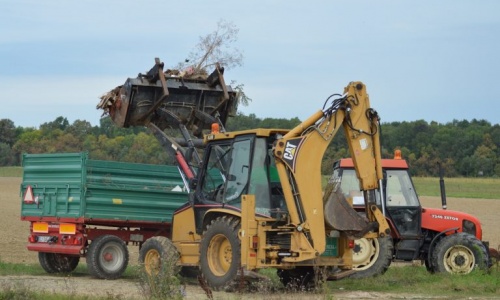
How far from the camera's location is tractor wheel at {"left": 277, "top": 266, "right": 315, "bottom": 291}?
15.5 metres

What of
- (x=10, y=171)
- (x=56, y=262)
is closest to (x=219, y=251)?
(x=56, y=262)

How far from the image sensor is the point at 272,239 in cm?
1438

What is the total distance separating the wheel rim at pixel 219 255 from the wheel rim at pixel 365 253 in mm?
3275

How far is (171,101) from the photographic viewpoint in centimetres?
1850

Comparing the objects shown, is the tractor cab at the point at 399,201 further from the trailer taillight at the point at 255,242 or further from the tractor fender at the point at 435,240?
the trailer taillight at the point at 255,242

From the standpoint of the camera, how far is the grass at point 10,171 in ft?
238

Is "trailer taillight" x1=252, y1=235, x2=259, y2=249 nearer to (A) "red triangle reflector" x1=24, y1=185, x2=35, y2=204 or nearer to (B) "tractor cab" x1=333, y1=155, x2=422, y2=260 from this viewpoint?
(B) "tractor cab" x1=333, y1=155, x2=422, y2=260

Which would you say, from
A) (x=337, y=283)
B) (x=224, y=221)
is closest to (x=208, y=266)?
(x=224, y=221)

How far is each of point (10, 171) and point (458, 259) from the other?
60.5 metres

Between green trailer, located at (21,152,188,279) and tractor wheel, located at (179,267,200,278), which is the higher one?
green trailer, located at (21,152,188,279)

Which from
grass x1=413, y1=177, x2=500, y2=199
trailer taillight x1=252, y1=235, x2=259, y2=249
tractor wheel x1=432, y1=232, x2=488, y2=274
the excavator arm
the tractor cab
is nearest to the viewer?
trailer taillight x1=252, y1=235, x2=259, y2=249

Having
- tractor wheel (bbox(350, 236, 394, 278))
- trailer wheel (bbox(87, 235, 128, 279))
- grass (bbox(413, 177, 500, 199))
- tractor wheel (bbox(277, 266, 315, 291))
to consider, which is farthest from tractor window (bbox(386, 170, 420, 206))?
grass (bbox(413, 177, 500, 199))

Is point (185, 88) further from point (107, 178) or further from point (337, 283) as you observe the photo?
point (337, 283)

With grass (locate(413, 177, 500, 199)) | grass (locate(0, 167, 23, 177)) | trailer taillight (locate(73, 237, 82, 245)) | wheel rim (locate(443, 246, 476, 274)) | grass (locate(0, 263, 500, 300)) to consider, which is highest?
grass (locate(0, 167, 23, 177))
